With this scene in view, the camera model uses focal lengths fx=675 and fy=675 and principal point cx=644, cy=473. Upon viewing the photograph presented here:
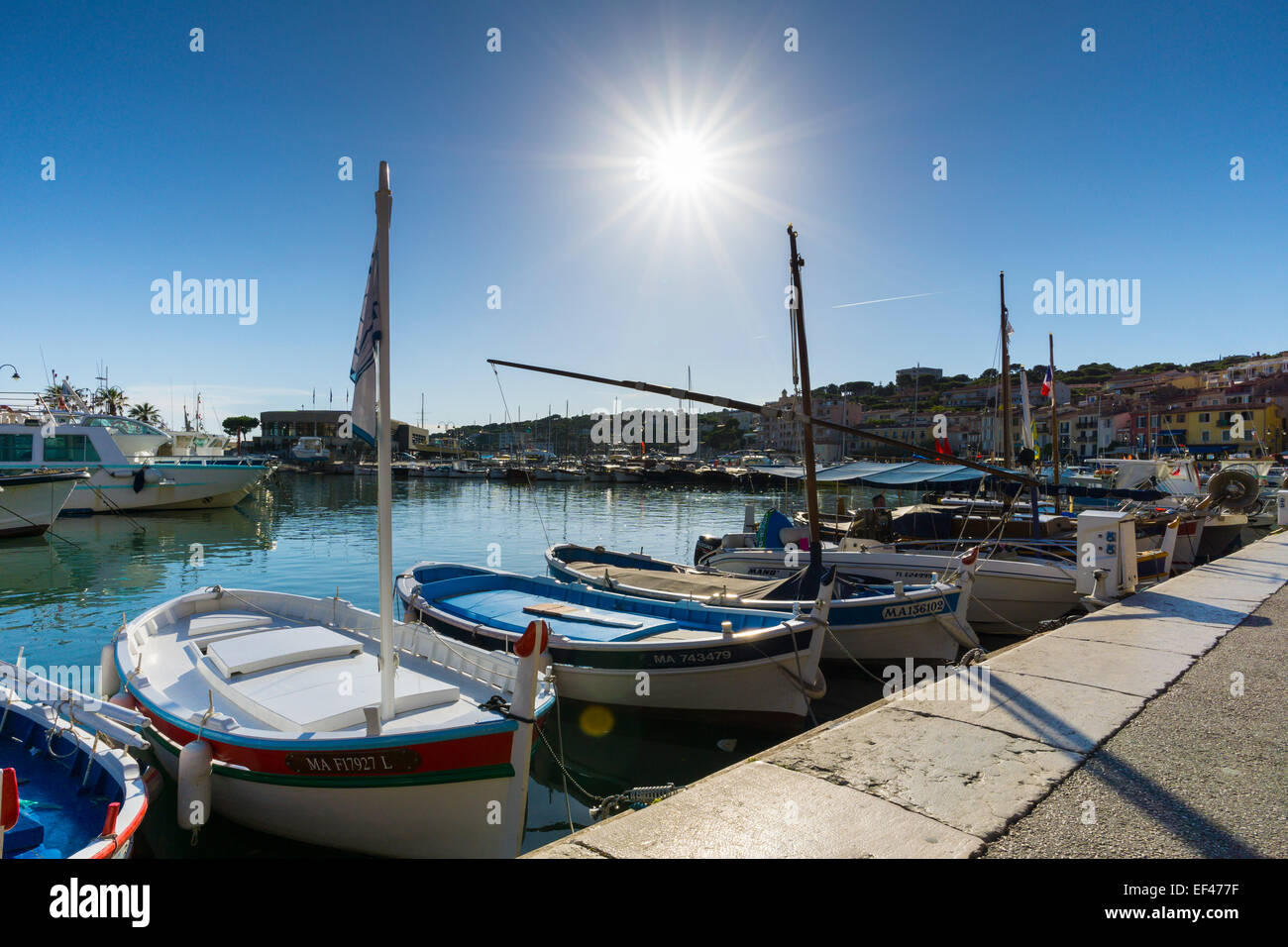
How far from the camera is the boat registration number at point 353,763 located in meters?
5.70

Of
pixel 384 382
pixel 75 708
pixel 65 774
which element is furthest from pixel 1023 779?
pixel 75 708

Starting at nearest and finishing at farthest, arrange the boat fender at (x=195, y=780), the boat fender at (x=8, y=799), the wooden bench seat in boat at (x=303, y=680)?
the boat fender at (x=8, y=799) < the boat fender at (x=195, y=780) < the wooden bench seat in boat at (x=303, y=680)

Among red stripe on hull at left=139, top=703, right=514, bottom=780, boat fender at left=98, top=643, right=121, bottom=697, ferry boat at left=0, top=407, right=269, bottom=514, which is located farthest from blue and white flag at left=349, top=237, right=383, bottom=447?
ferry boat at left=0, top=407, right=269, bottom=514

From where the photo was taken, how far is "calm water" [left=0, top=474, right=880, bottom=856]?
30.7 feet

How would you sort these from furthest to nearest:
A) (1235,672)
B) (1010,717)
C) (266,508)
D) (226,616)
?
(266,508)
(226,616)
(1235,672)
(1010,717)

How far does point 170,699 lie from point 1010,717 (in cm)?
852

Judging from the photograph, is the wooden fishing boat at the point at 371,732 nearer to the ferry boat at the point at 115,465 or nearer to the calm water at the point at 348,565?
the calm water at the point at 348,565

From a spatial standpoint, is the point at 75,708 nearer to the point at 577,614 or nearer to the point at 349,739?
the point at 349,739

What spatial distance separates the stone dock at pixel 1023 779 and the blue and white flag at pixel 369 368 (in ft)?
12.6

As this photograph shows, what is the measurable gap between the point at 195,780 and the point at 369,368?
428cm

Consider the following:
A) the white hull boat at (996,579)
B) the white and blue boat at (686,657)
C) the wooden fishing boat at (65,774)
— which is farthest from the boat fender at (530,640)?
the white hull boat at (996,579)
